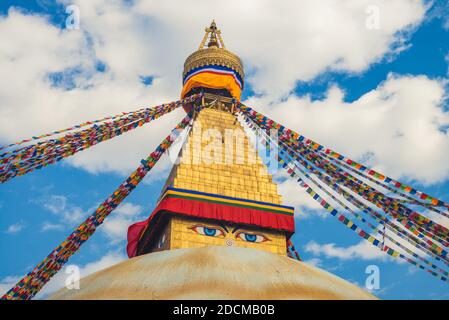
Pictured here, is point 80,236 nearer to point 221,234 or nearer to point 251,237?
point 221,234

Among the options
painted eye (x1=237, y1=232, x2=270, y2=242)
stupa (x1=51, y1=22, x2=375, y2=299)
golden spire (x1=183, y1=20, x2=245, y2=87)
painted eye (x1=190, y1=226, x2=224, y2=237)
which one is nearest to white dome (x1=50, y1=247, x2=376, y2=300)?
stupa (x1=51, y1=22, x2=375, y2=299)

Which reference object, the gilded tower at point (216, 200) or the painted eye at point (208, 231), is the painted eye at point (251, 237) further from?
the painted eye at point (208, 231)

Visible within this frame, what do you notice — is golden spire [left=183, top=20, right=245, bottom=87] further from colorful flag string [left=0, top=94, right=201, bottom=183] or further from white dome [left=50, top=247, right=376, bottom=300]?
white dome [left=50, top=247, right=376, bottom=300]

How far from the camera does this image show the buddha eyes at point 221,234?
36.3 feet

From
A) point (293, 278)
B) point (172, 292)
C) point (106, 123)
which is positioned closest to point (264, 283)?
point (293, 278)

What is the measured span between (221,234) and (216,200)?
755 mm

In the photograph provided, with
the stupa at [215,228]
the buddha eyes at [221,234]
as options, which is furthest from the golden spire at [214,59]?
the buddha eyes at [221,234]

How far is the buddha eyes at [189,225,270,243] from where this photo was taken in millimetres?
11058

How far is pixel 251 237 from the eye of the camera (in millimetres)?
11312

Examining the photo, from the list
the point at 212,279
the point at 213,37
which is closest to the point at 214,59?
the point at 213,37

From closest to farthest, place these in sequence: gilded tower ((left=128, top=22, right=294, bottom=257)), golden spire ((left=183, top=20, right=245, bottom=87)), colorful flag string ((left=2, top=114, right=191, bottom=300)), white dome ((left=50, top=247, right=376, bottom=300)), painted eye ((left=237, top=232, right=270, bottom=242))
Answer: white dome ((left=50, top=247, right=376, bottom=300)), colorful flag string ((left=2, top=114, right=191, bottom=300)), gilded tower ((left=128, top=22, right=294, bottom=257)), painted eye ((left=237, top=232, right=270, bottom=242)), golden spire ((left=183, top=20, right=245, bottom=87))

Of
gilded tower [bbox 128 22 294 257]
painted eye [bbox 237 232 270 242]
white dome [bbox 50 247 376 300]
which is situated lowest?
white dome [bbox 50 247 376 300]
